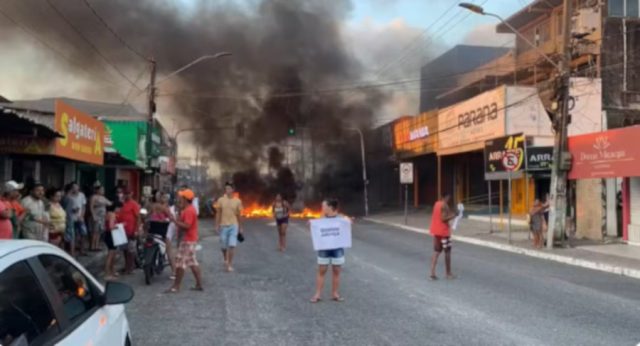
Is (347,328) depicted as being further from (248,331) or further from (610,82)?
(610,82)

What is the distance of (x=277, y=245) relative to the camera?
1656 centimetres

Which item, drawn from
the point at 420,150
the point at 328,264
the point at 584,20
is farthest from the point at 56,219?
the point at 420,150

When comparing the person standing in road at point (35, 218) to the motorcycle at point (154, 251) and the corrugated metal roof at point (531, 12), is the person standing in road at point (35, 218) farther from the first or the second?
the corrugated metal roof at point (531, 12)

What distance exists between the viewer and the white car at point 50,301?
246cm

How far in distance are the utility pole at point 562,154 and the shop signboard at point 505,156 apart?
181cm

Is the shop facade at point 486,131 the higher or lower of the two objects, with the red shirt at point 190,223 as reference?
higher

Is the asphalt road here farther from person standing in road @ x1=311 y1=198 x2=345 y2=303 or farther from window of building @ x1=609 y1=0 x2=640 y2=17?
window of building @ x1=609 y1=0 x2=640 y2=17

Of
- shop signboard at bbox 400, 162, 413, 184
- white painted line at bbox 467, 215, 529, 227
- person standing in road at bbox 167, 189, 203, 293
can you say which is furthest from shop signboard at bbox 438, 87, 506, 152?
person standing in road at bbox 167, 189, 203, 293

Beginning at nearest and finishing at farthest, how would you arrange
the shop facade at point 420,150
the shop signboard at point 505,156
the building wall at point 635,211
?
the building wall at point 635,211
the shop signboard at point 505,156
the shop facade at point 420,150

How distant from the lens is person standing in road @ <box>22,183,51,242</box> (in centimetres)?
1003

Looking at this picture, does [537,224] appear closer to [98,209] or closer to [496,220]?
[496,220]

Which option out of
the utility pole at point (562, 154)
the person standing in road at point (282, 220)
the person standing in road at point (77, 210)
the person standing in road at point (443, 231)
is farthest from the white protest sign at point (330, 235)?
the utility pole at point (562, 154)

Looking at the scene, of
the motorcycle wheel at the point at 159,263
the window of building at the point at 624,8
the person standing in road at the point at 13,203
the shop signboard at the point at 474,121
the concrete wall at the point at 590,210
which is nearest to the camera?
the person standing in road at the point at 13,203

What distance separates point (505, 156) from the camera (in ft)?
61.4
